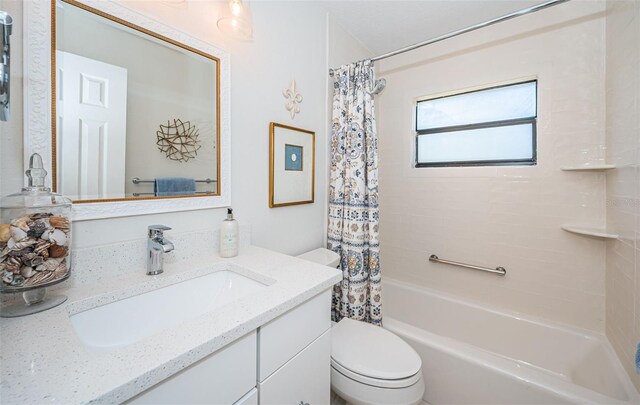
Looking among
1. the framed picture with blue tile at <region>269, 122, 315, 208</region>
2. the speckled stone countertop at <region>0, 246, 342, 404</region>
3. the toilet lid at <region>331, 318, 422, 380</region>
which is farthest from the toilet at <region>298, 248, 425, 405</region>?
the framed picture with blue tile at <region>269, 122, 315, 208</region>

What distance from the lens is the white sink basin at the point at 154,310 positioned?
70cm

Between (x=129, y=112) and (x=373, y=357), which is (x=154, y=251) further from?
(x=373, y=357)

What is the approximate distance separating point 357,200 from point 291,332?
3.32 feet

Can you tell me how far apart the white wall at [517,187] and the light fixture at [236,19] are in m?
1.54

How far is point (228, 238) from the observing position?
111cm

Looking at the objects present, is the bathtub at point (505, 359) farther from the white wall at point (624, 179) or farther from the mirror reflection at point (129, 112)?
the mirror reflection at point (129, 112)

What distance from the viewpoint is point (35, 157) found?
671mm

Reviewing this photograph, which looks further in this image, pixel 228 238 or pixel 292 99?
pixel 292 99

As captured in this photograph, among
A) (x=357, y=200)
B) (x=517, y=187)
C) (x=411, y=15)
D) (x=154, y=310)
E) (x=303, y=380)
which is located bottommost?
(x=303, y=380)

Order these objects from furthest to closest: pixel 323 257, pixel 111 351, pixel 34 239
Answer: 1. pixel 323 257
2. pixel 34 239
3. pixel 111 351

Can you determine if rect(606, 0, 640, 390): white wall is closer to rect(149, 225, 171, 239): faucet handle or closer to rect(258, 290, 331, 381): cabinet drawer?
rect(258, 290, 331, 381): cabinet drawer

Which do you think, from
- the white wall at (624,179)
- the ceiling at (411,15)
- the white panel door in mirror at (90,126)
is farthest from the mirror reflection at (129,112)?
the white wall at (624,179)

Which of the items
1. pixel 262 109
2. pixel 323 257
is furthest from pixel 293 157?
pixel 323 257

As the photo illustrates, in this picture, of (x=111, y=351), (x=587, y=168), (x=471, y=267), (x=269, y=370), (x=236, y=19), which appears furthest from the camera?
(x=471, y=267)
